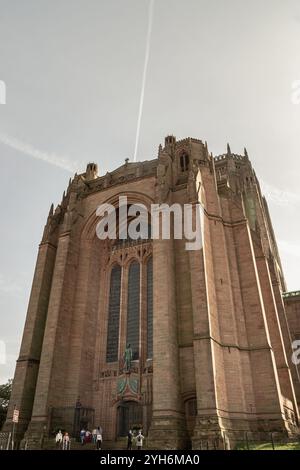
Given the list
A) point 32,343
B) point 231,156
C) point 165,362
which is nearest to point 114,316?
point 32,343

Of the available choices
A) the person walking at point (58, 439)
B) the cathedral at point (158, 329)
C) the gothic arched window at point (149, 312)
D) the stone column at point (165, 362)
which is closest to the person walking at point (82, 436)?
the cathedral at point (158, 329)

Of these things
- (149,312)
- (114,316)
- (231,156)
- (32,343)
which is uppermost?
(231,156)

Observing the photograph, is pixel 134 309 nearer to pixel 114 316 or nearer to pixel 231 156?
pixel 114 316

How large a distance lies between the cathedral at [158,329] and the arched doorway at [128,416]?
5 centimetres

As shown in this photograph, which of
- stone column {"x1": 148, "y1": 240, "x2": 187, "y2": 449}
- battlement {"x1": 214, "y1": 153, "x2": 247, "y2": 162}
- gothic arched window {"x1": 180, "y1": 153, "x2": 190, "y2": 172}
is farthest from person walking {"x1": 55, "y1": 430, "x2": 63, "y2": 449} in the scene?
battlement {"x1": 214, "y1": 153, "x2": 247, "y2": 162}

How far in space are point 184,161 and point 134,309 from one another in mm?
11776

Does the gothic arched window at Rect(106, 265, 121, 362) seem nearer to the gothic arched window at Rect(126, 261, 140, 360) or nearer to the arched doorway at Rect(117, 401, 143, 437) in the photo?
the gothic arched window at Rect(126, 261, 140, 360)

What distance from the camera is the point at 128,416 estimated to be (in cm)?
2092

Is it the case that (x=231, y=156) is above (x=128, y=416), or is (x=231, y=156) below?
above

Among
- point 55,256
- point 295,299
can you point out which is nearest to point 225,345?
point 55,256

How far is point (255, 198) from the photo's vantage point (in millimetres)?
46375

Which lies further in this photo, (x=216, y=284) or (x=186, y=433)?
(x=216, y=284)

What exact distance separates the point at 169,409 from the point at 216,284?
7124mm
